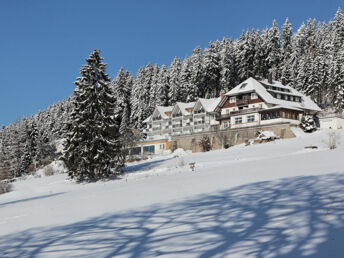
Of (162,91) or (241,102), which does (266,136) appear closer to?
(241,102)

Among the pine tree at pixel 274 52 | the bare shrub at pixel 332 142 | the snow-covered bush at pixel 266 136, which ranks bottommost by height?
the bare shrub at pixel 332 142

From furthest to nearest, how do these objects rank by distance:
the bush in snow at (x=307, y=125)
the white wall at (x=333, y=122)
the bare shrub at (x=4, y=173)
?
the bare shrub at (x=4, y=173)
the white wall at (x=333, y=122)
the bush in snow at (x=307, y=125)

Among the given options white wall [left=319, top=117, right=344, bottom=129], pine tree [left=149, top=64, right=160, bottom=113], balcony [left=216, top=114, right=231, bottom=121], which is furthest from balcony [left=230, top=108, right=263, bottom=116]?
pine tree [left=149, top=64, right=160, bottom=113]

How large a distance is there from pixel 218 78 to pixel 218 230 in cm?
7169

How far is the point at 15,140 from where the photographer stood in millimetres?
70125

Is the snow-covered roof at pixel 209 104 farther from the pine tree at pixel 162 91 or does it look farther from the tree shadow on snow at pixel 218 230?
the tree shadow on snow at pixel 218 230

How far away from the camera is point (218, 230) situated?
5.75m

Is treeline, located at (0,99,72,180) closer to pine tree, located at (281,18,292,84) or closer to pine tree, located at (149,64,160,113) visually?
pine tree, located at (149,64,160,113)

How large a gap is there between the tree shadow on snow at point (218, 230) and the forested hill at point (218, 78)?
53199 millimetres

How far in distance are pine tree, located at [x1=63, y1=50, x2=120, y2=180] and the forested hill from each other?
29667 mm

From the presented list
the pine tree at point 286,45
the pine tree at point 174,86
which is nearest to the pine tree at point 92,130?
the pine tree at point 174,86

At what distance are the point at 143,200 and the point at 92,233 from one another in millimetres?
3418

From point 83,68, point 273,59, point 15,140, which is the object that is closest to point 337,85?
point 273,59

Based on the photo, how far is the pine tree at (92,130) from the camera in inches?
1133
